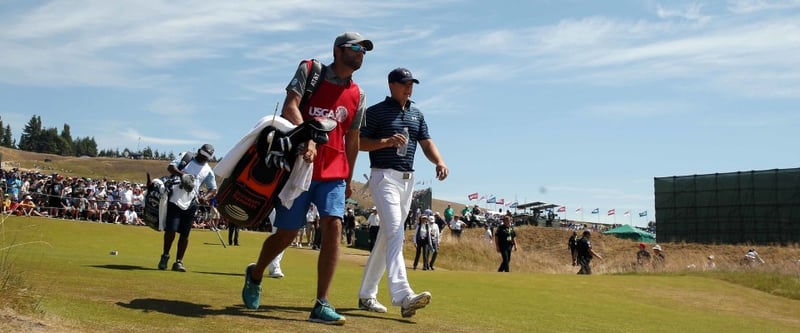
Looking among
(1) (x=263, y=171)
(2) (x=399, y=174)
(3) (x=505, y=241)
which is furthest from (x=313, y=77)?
(3) (x=505, y=241)

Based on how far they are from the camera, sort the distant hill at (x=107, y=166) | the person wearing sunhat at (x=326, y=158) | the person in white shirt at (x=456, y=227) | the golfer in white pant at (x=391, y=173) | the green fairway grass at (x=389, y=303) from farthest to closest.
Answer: the distant hill at (x=107, y=166), the person in white shirt at (x=456, y=227), the golfer in white pant at (x=391, y=173), the person wearing sunhat at (x=326, y=158), the green fairway grass at (x=389, y=303)

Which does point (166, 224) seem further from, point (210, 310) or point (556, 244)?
point (556, 244)

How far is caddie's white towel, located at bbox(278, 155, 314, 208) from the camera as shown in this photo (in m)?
5.83

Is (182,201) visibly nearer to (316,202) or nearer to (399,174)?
(399,174)

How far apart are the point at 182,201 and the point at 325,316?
600 cm

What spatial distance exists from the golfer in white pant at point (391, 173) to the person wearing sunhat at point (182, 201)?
4.29 m

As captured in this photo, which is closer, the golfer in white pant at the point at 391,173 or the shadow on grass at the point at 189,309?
the shadow on grass at the point at 189,309

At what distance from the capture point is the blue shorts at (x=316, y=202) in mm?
6137

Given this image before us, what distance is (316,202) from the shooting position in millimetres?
6195

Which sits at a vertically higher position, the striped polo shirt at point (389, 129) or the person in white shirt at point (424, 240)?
the striped polo shirt at point (389, 129)

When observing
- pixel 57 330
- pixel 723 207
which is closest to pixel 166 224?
pixel 57 330

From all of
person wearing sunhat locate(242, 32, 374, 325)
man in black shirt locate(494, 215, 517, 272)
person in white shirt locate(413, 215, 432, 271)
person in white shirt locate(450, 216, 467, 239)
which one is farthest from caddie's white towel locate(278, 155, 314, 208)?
person in white shirt locate(450, 216, 467, 239)

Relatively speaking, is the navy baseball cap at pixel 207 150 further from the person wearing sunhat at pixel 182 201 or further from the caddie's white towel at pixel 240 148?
the caddie's white towel at pixel 240 148

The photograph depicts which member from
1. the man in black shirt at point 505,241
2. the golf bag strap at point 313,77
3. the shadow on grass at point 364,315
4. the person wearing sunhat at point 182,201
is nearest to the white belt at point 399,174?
the shadow on grass at point 364,315
